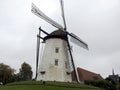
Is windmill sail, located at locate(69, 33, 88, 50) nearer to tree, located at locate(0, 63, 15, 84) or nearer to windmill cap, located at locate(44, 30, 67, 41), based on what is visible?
windmill cap, located at locate(44, 30, 67, 41)

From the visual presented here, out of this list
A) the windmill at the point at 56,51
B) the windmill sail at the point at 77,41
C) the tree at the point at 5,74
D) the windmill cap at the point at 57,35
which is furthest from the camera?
the tree at the point at 5,74

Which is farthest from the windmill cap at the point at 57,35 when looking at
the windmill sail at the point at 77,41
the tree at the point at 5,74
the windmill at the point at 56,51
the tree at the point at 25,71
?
the tree at the point at 25,71

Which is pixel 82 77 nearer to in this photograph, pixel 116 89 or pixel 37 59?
pixel 116 89

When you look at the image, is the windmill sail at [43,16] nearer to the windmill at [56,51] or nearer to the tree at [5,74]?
the windmill at [56,51]

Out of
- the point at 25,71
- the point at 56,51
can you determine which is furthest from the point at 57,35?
the point at 25,71

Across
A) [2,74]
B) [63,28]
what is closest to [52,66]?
[63,28]

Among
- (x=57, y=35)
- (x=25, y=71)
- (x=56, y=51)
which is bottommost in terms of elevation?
(x=56, y=51)

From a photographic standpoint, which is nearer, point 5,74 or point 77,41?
point 77,41

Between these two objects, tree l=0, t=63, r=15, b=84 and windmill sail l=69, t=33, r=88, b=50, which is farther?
tree l=0, t=63, r=15, b=84

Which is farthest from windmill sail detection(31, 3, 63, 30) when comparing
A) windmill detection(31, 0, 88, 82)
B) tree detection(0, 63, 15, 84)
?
tree detection(0, 63, 15, 84)

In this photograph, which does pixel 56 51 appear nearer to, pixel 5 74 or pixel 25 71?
pixel 5 74

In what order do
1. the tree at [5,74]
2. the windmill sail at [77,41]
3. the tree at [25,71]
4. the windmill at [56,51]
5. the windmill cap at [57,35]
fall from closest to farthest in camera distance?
1. the windmill at [56,51]
2. the windmill cap at [57,35]
3. the windmill sail at [77,41]
4. the tree at [5,74]
5. the tree at [25,71]

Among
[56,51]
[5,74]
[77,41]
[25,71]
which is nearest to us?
[56,51]

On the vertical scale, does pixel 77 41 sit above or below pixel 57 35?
above
